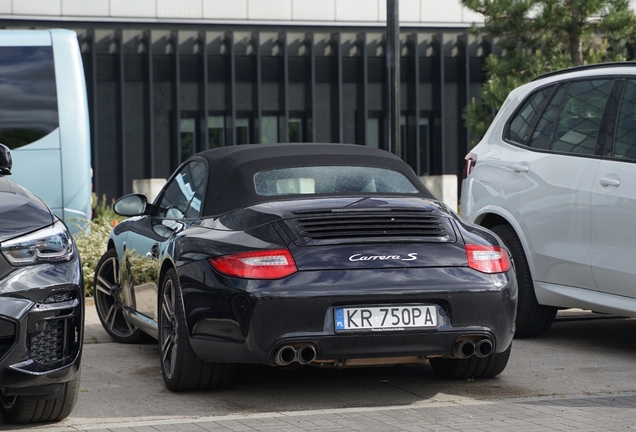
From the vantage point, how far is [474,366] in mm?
6379

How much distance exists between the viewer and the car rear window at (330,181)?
6.32 meters

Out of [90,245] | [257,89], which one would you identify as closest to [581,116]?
[90,245]

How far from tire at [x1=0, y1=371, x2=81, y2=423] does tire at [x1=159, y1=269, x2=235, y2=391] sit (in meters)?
0.78

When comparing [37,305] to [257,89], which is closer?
[37,305]

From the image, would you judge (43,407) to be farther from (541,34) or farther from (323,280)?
(541,34)

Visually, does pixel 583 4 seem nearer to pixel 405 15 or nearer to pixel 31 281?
pixel 405 15

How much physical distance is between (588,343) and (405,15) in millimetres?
19312

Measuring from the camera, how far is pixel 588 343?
7945 millimetres

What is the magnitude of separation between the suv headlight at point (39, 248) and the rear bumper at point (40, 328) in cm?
4

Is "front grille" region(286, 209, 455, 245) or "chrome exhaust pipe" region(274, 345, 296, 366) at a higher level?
"front grille" region(286, 209, 455, 245)

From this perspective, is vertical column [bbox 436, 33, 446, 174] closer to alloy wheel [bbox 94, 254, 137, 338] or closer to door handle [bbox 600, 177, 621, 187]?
alloy wheel [bbox 94, 254, 137, 338]

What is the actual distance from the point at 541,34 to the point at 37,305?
46.5 feet

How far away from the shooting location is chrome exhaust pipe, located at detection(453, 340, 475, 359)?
564 centimetres

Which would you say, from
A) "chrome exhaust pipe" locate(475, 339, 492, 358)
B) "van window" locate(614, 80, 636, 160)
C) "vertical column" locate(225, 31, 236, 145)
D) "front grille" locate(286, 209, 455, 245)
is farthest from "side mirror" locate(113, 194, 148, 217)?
"vertical column" locate(225, 31, 236, 145)
